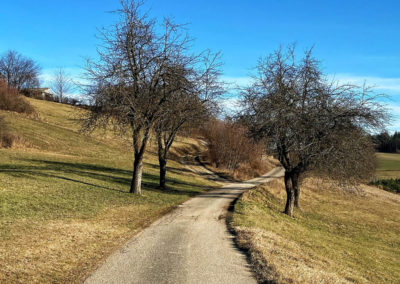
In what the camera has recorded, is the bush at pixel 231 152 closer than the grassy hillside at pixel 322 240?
No

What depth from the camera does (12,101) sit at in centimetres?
4250

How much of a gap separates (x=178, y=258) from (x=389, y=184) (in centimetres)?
5432

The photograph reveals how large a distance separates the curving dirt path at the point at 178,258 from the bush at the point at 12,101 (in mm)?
39132

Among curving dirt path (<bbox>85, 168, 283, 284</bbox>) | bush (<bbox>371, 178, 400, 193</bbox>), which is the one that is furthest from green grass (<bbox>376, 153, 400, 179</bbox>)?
curving dirt path (<bbox>85, 168, 283, 284</bbox>)

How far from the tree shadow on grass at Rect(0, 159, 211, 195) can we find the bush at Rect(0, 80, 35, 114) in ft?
77.5

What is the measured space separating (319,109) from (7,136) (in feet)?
85.6

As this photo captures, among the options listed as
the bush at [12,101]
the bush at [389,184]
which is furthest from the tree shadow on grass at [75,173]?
the bush at [389,184]

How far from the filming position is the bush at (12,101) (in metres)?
41.9

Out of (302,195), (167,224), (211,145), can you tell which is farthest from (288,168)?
(211,145)

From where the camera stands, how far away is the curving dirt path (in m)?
6.63

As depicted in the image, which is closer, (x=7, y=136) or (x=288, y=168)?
(x=288, y=168)

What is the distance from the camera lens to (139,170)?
17.9 metres

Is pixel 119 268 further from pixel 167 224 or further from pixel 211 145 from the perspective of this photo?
pixel 211 145

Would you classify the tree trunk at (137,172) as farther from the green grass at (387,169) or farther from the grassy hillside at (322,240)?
the green grass at (387,169)
